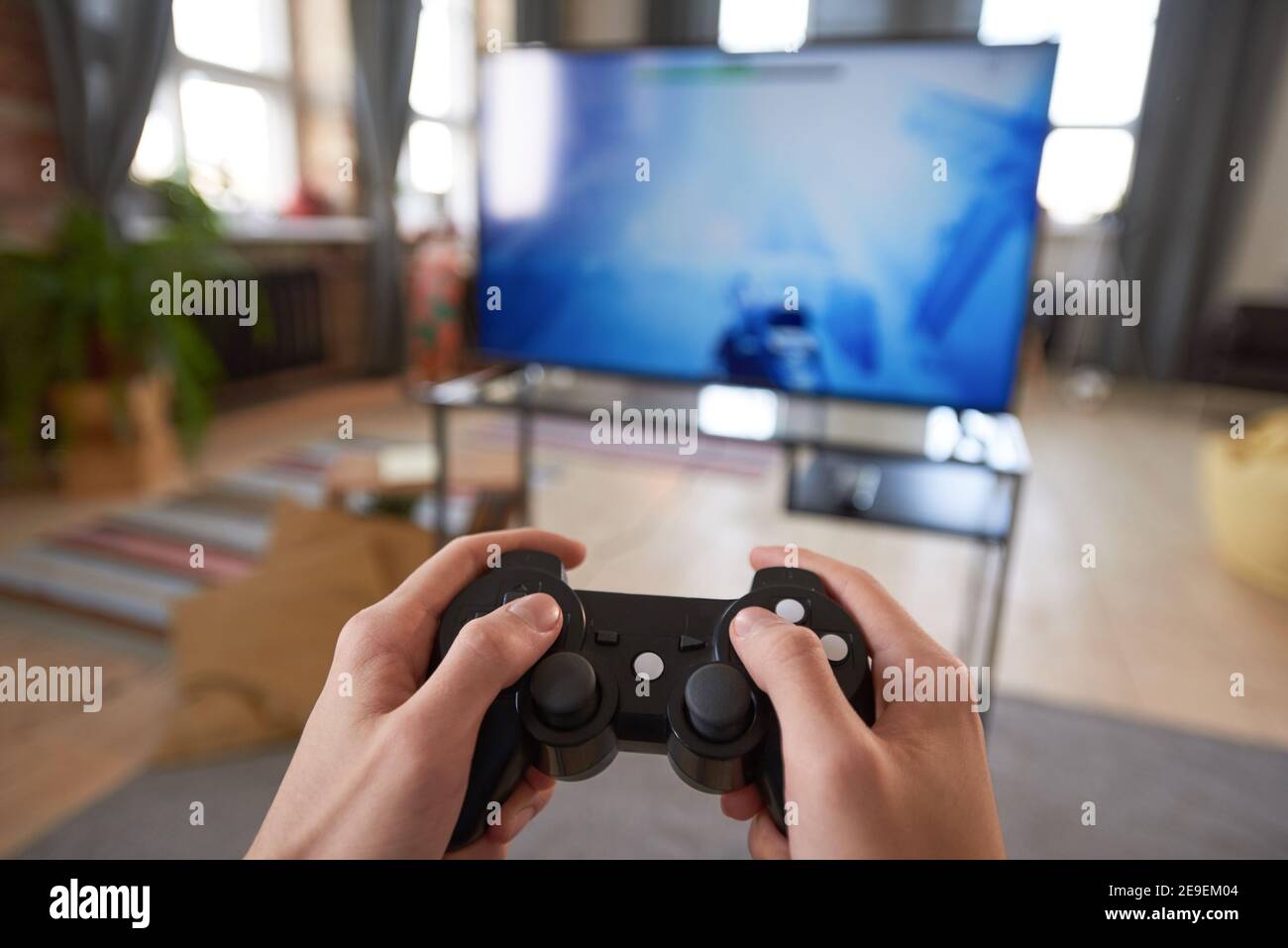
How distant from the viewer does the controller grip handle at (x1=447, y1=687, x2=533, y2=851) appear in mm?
259

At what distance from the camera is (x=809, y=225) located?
38.9 inches

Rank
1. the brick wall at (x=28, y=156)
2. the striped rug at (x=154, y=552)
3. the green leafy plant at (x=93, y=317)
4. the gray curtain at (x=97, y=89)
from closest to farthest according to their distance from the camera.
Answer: the gray curtain at (x=97, y=89), the striped rug at (x=154, y=552), the green leafy plant at (x=93, y=317), the brick wall at (x=28, y=156)

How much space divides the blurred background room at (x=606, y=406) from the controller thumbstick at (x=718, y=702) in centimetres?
3

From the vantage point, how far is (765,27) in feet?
3.24

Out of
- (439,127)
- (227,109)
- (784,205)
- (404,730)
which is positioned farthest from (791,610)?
(439,127)

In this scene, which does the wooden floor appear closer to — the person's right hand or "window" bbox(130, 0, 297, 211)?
the person's right hand

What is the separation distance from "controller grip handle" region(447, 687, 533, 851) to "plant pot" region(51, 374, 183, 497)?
2.35 m

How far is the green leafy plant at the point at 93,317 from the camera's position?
1.91 metres

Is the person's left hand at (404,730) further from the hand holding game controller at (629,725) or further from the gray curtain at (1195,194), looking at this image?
the gray curtain at (1195,194)

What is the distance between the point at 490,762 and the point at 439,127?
376 cm

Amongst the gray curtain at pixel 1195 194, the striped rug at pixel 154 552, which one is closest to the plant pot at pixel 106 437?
the striped rug at pixel 154 552

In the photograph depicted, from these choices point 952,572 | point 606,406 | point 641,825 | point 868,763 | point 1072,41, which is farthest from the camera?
point 606,406

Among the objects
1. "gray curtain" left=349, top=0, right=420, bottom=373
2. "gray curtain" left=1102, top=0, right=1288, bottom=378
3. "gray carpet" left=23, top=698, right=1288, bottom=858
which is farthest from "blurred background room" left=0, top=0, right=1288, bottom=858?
"gray curtain" left=1102, top=0, right=1288, bottom=378

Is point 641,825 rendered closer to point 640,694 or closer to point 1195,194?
point 640,694
